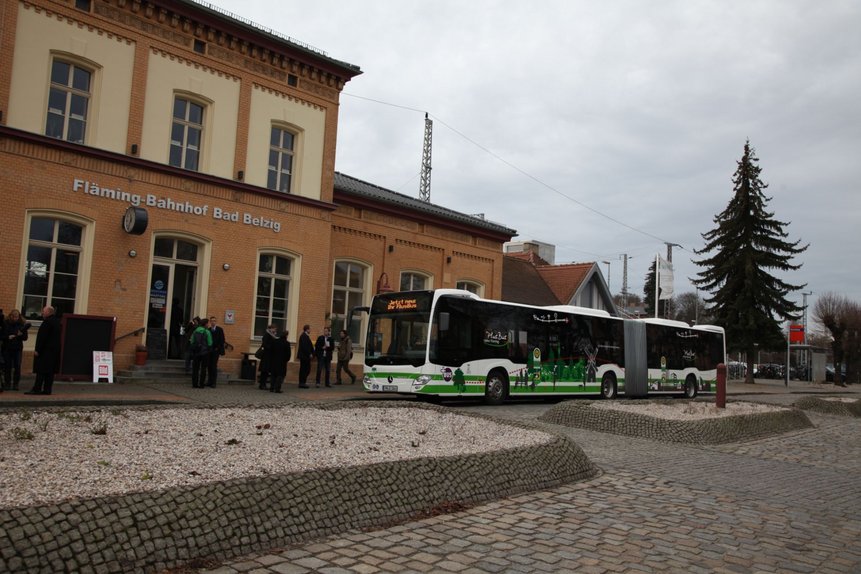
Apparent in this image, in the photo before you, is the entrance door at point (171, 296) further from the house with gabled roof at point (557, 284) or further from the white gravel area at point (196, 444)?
the house with gabled roof at point (557, 284)

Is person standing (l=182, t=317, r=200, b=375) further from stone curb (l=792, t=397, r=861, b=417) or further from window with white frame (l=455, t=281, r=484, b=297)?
stone curb (l=792, t=397, r=861, b=417)

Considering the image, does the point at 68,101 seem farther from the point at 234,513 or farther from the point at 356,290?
the point at 234,513

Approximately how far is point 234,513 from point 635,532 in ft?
11.5

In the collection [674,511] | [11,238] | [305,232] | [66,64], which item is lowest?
[674,511]

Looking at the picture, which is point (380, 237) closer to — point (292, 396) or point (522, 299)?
point (292, 396)

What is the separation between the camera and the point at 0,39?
16469 mm

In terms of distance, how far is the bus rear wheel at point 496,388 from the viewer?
64.2 feet

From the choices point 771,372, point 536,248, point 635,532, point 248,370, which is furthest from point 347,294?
point 771,372

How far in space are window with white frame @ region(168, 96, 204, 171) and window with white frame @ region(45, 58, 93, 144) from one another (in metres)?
2.34

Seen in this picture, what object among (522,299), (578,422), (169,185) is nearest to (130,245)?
(169,185)

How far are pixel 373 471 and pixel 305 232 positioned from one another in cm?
1697

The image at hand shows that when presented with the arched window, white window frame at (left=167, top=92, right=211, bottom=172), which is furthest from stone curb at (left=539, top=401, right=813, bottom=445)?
the arched window

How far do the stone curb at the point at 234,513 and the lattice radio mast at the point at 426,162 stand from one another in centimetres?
3817

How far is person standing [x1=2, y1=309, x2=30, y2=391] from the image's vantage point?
1445 cm
